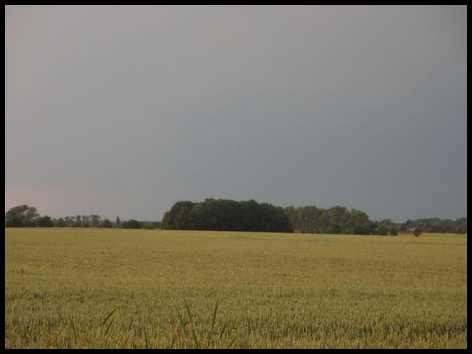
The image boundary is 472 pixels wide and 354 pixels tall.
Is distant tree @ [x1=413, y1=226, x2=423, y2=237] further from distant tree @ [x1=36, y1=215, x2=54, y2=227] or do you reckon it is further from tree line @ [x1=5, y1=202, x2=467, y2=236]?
distant tree @ [x1=36, y1=215, x2=54, y2=227]

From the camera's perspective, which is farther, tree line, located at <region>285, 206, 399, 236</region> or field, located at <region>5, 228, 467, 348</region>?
tree line, located at <region>285, 206, 399, 236</region>

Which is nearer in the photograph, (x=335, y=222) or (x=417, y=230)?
(x=417, y=230)

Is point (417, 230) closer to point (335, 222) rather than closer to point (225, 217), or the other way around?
point (335, 222)

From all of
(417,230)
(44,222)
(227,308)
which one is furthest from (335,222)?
(227,308)

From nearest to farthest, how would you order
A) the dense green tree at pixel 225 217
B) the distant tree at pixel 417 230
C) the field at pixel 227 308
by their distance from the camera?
the field at pixel 227 308, the distant tree at pixel 417 230, the dense green tree at pixel 225 217

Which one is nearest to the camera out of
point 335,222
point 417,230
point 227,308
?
point 227,308

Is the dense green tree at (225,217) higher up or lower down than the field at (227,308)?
higher up

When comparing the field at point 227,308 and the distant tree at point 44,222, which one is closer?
the field at point 227,308

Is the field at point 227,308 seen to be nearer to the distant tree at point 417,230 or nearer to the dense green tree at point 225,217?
the distant tree at point 417,230

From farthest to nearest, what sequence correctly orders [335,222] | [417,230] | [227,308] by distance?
[335,222] < [417,230] < [227,308]

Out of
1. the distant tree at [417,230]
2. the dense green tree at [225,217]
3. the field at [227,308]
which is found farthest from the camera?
the dense green tree at [225,217]

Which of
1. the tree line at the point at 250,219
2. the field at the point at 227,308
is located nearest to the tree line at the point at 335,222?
the tree line at the point at 250,219

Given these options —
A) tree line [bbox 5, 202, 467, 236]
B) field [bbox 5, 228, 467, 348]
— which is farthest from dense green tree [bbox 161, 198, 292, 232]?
field [bbox 5, 228, 467, 348]
